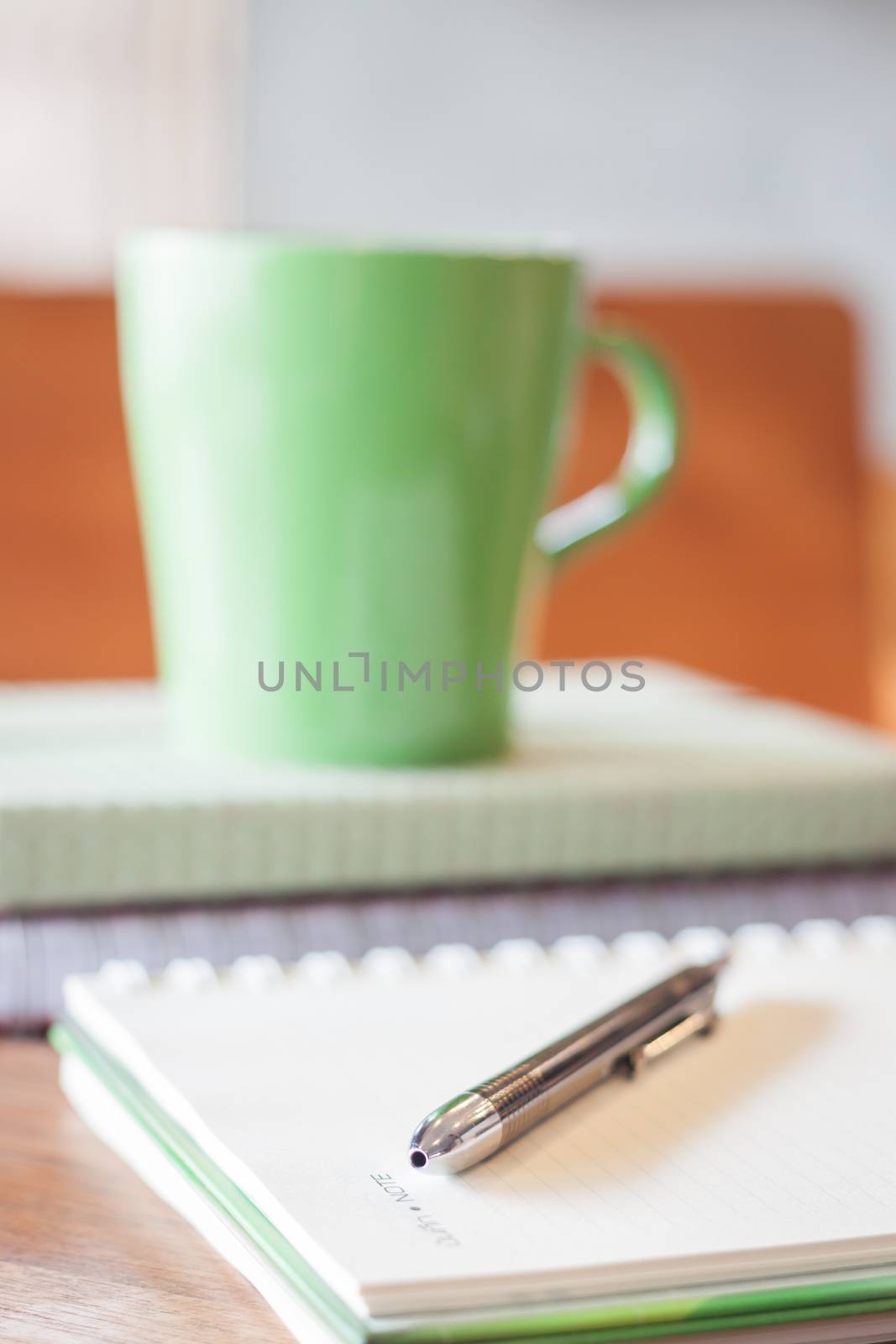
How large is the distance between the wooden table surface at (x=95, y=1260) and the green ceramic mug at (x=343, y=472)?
0.59 feet

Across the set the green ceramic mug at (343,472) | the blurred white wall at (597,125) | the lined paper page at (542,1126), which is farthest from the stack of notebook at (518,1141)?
the blurred white wall at (597,125)

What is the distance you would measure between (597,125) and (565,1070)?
6.64 feet

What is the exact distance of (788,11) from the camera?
2.14 metres

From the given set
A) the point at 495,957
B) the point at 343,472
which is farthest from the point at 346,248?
the point at 495,957

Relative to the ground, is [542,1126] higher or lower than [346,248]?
lower

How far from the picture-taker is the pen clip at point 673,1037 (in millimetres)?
331

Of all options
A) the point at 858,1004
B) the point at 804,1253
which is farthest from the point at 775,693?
the point at 804,1253

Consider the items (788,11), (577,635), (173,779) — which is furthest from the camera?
(788,11)

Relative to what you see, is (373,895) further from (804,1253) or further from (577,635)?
(577,635)

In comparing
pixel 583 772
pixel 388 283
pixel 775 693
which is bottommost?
pixel 775 693

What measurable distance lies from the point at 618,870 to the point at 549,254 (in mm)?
176

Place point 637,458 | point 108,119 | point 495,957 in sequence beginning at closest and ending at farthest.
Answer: point 495,957 < point 637,458 < point 108,119

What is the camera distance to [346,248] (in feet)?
1.54

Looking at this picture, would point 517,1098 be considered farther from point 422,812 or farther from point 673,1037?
point 422,812
